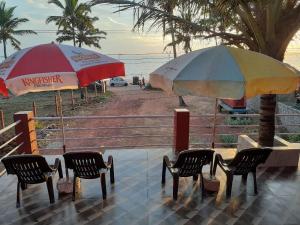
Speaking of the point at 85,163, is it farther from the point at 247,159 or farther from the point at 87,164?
the point at 247,159

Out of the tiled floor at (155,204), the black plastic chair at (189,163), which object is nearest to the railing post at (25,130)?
the tiled floor at (155,204)

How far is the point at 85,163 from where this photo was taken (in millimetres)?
4594

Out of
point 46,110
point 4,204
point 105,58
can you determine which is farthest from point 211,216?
point 46,110

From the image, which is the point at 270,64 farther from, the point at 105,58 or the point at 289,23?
the point at 105,58

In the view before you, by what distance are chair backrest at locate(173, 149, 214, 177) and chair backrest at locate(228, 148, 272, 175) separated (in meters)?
0.43

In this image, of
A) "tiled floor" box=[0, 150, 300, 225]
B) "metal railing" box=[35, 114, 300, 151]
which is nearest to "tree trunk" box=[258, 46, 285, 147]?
"tiled floor" box=[0, 150, 300, 225]

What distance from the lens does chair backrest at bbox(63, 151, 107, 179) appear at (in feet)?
14.7

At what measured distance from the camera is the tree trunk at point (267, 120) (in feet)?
19.5

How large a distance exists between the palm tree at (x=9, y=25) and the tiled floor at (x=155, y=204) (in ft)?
104

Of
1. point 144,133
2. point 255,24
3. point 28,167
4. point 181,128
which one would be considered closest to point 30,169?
point 28,167

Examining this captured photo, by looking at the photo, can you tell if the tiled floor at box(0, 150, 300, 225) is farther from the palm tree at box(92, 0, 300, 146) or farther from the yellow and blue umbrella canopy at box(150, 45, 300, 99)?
the yellow and blue umbrella canopy at box(150, 45, 300, 99)

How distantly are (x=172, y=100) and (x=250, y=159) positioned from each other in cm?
2405

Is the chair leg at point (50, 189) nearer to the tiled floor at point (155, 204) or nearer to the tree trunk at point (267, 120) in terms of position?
the tiled floor at point (155, 204)

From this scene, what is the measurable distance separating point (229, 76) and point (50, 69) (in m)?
2.45
